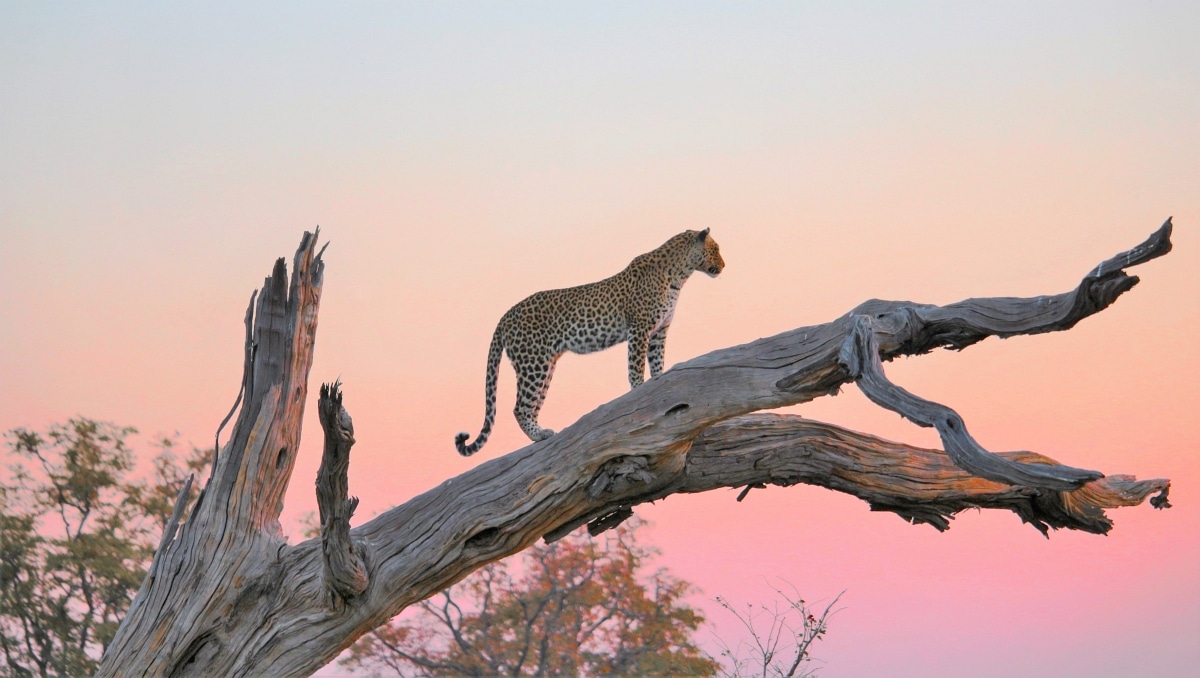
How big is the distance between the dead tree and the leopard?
93 centimetres

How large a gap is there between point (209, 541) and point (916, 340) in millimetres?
3639

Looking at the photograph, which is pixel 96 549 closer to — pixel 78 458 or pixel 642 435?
pixel 78 458

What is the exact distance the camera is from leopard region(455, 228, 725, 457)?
6.99m

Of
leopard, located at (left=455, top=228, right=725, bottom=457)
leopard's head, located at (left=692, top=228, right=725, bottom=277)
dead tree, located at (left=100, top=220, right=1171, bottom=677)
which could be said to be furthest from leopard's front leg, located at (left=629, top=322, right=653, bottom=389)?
dead tree, located at (left=100, top=220, right=1171, bottom=677)

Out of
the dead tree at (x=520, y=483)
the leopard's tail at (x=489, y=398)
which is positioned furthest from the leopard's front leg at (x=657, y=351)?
the dead tree at (x=520, y=483)

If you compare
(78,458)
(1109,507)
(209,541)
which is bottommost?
(1109,507)

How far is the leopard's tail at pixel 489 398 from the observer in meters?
6.98

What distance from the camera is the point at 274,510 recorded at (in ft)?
21.5

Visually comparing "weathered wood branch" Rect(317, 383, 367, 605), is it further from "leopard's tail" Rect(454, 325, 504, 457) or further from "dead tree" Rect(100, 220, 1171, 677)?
"leopard's tail" Rect(454, 325, 504, 457)

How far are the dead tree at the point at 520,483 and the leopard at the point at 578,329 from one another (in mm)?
933

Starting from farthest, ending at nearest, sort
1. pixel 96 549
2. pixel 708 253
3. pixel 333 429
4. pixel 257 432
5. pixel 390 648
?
pixel 390 648, pixel 96 549, pixel 708 253, pixel 257 432, pixel 333 429

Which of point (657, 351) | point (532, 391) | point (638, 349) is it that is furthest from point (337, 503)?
point (657, 351)

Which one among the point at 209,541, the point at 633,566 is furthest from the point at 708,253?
the point at 633,566

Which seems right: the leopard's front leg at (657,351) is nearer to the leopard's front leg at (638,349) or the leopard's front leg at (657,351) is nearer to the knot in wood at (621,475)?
the leopard's front leg at (638,349)
